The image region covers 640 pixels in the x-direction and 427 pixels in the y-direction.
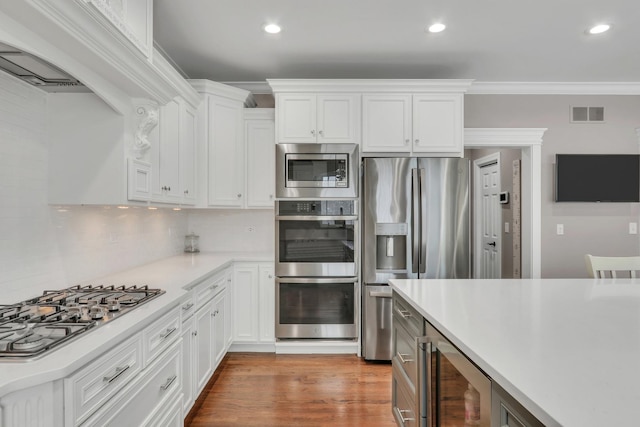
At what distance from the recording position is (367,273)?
3.23 m

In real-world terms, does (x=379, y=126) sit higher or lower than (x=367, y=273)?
higher

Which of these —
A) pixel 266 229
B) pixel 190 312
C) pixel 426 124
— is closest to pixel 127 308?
pixel 190 312

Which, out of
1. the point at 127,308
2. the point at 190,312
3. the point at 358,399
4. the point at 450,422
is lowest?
the point at 358,399

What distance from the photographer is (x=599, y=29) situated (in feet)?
8.80

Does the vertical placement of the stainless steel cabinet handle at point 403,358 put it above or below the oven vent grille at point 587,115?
below

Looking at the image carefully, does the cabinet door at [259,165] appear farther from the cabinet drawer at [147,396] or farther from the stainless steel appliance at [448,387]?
the stainless steel appliance at [448,387]

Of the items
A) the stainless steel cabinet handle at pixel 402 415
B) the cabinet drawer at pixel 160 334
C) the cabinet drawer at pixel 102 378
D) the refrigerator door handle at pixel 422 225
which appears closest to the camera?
the cabinet drawer at pixel 102 378

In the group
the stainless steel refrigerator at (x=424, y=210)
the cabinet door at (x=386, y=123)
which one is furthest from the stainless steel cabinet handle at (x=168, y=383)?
the cabinet door at (x=386, y=123)

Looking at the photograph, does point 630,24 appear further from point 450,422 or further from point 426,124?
point 450,422

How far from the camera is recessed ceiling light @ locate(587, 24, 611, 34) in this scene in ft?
8.67

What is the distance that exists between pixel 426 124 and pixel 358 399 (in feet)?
7.65

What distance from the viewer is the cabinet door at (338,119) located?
3.28m

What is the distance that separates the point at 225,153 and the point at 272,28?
1.22 metres

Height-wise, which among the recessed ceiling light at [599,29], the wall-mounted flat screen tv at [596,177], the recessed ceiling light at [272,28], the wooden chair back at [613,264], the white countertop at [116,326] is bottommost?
the white countertop at [116,326]
